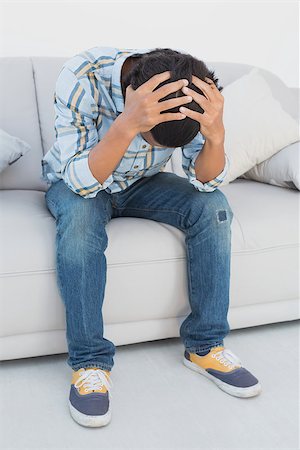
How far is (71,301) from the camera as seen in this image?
4.60ft

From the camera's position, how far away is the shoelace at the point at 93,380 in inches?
53.6

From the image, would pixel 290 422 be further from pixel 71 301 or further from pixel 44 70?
pixel 44 70

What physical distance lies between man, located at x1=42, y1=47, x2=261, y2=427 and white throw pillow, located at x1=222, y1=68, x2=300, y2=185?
42cm

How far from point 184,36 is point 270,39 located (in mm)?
475

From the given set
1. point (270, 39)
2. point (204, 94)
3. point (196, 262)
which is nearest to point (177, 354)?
point (196, 262)

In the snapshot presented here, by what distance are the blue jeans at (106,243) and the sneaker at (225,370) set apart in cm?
3

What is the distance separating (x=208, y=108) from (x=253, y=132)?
0.74m

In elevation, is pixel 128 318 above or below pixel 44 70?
below

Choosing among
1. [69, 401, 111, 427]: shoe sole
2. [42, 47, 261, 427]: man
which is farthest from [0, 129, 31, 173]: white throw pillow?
[69, 401, 111, 427]: shoe sole

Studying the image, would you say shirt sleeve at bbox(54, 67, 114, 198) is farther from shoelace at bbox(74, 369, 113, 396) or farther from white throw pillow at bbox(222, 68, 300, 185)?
white throw pillow at bbox(222, 68, 300, 185)

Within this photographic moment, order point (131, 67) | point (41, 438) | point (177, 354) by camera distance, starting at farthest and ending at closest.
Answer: point (177, 354), point (131, 67), point (41, 438)

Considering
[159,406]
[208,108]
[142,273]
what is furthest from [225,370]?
[208,108]

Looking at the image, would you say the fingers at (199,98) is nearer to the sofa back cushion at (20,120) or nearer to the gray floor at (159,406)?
the gray floor at (159,406)

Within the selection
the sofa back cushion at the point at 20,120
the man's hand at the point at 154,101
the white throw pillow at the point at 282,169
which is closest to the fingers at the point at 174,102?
the man's hand at the point at 154,101
